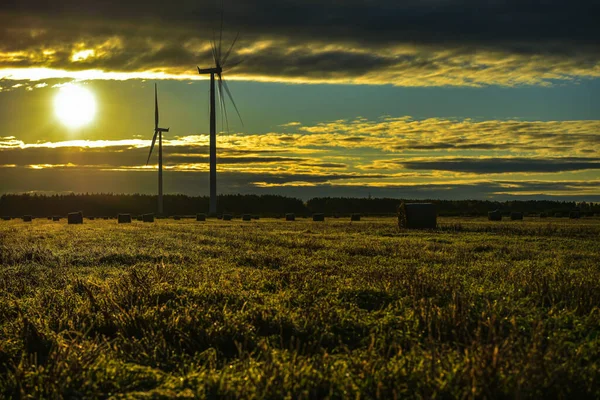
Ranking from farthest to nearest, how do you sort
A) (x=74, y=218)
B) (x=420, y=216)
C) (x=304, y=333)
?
1. (x=74, y=218)
2. (x=420, y=216)
3. (x=304, y=333)

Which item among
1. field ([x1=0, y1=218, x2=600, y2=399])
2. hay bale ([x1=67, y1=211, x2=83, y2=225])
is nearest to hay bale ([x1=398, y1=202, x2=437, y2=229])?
field ([x1=0, y1=218, x2=600, y2=399])

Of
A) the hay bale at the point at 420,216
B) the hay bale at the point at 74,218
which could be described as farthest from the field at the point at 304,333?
the hay bale at the point at 74,218

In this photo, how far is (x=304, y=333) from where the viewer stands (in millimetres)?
6949

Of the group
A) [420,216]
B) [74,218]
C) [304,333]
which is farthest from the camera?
[74,218]

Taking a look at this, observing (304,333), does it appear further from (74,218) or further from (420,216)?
(74,218)

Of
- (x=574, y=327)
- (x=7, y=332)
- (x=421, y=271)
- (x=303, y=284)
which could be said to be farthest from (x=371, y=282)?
(x=7, y=332)

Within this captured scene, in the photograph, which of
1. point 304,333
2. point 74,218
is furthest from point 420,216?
point 74,218

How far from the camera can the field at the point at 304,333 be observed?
16.8 ft

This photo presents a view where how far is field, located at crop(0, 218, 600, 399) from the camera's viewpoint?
16.8 feet

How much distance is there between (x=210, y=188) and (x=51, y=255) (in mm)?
64183

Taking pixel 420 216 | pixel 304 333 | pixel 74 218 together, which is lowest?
pixel 74 218

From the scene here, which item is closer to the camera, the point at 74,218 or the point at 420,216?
the point at 420,216

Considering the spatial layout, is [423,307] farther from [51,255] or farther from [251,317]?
[51,255]

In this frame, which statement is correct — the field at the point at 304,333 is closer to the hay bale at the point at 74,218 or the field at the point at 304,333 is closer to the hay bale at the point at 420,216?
the hay bale at the point at 420,216
